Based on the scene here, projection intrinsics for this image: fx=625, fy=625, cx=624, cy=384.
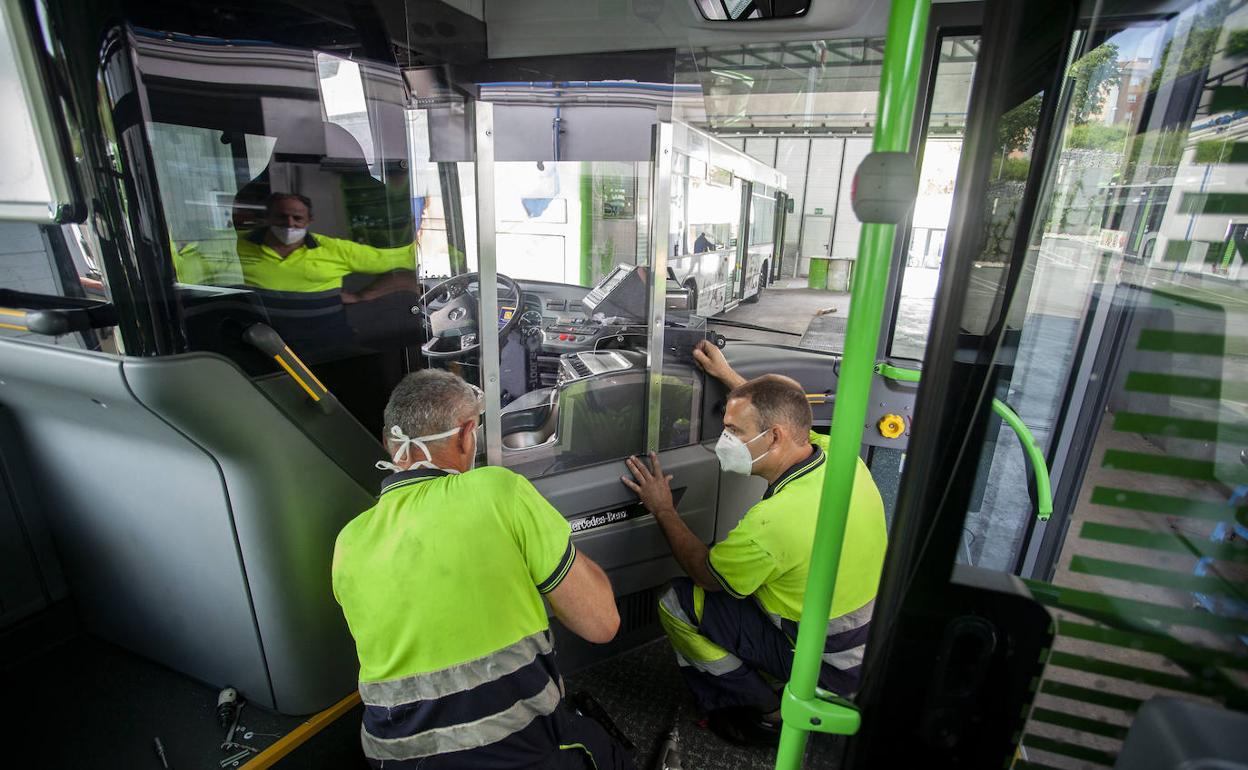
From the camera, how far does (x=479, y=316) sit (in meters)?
1.91

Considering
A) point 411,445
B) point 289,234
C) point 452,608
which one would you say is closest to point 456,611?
point 452,608

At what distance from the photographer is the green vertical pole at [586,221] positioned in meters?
2.20

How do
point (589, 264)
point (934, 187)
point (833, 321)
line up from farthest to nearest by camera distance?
1. point (833, 321)
2. point (589, 264)
3. point (934, 187)

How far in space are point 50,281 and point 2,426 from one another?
1.10 m

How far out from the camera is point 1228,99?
2.06 ft

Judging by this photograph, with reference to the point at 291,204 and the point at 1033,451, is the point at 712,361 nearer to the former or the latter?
the point at 1033,451

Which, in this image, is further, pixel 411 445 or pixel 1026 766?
pixel 411 445

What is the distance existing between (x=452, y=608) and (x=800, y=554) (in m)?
1.02

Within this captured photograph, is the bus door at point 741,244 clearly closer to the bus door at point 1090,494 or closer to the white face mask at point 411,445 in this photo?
the white face mask at point 411,445

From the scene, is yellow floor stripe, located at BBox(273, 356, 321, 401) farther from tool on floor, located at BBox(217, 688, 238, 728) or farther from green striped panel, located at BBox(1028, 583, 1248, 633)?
green striped panel, located at BBox(1028, 583, 1248, 633)

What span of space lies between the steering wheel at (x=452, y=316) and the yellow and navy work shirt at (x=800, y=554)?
1.04 m

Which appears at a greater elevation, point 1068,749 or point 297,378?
point 297,378

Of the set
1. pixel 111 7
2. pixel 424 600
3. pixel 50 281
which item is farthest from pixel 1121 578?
pixel 50 281

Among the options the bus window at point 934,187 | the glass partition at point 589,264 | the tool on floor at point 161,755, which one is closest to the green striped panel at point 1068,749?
the bus window at point 934,187
